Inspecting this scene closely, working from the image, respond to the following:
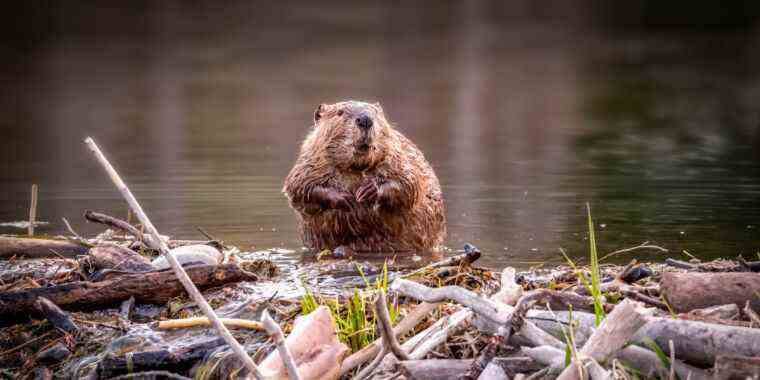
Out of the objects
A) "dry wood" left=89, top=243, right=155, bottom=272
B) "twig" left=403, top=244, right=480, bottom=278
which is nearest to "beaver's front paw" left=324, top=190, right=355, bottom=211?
"dry wood" left=89, top=243, right=155, bottom=272

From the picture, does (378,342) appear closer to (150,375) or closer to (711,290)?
(150,375)

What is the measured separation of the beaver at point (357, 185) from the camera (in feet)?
20.9

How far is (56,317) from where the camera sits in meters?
4.19

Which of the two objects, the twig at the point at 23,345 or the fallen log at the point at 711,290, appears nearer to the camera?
the fallen log at the point at 711,290

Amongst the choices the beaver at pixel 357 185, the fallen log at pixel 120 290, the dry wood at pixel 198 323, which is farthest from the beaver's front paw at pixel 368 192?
the dry wood at pixel 198 323

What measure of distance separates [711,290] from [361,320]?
1.29 m

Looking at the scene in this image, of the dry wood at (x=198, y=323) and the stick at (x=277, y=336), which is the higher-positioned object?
the stick at (x=277, y=336)

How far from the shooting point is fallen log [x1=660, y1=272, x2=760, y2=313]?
3.46 meters

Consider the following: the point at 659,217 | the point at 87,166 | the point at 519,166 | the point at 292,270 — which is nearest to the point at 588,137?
the point at 519,166

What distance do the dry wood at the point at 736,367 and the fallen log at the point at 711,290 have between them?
70 cm

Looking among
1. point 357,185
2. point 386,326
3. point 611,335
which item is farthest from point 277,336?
point 357,185

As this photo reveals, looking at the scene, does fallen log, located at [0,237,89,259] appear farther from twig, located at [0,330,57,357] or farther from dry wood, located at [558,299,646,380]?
dry wood, located at [558,299,646,380]

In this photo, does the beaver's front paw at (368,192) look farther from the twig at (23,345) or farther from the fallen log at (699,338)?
the fallen log at (699,338)

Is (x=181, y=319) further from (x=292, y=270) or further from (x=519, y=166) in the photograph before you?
(x=519, y=166)
